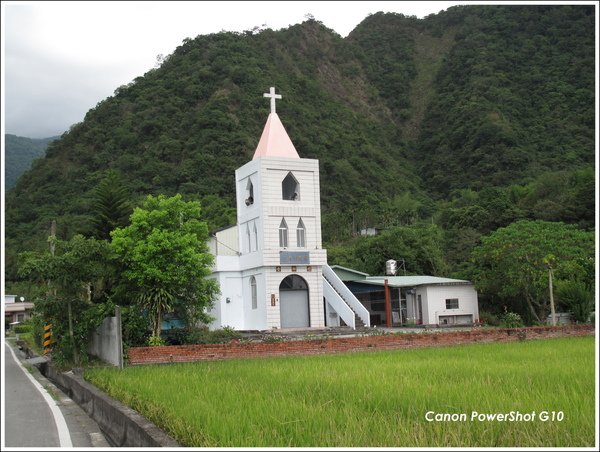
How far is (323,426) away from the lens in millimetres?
7062

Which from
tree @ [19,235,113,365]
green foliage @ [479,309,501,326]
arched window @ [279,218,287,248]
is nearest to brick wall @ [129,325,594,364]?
tree @ [19,235,113,365]

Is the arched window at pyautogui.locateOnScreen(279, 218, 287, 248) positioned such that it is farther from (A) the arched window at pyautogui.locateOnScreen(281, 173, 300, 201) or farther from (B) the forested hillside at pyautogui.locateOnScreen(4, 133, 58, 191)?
(B) the forested hillside at pyautogui.locateOnScreen(4, 133, 58, 191)

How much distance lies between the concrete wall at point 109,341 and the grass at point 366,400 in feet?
6.06

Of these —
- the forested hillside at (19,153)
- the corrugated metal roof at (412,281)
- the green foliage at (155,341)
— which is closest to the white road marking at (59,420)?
the green foliage at (155,341)

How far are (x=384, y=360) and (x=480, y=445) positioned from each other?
874 centimetres

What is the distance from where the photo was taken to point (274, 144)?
95.7 feet

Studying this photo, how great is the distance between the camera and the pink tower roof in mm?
28938

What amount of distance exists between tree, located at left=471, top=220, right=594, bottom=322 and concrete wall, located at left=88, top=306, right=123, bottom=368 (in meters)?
14.6

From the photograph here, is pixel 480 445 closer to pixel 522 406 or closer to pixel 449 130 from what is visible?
pixel 522 406

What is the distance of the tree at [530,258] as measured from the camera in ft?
81.5

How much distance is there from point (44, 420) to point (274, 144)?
19702mm

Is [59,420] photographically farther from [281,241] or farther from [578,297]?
[578,297]

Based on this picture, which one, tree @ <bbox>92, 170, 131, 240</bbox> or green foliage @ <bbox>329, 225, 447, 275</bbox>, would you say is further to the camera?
green foliage @ <bbox>329, 225, 447, 275</bbox>

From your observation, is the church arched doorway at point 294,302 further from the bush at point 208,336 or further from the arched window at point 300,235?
the bush at point 208,336
